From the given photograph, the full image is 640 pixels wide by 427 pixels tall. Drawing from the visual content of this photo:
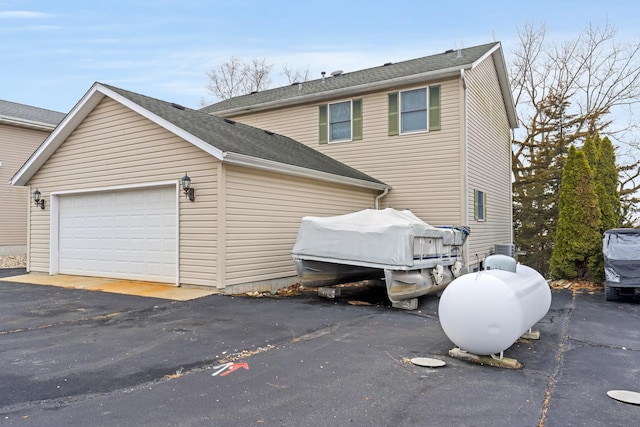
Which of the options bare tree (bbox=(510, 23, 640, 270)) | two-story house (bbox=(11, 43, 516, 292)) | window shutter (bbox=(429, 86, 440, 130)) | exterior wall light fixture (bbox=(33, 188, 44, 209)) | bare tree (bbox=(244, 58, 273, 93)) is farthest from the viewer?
bare tree (bbox=(244, 58, 273, 93))

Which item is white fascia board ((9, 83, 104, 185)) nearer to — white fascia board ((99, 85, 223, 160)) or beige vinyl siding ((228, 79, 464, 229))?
white fascia board ((99, 85, 223, 160))

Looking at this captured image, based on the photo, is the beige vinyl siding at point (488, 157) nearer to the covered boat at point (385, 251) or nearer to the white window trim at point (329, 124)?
the white window trim at point (329, 124)

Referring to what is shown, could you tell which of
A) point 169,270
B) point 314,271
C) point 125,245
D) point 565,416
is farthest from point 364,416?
point 125,245

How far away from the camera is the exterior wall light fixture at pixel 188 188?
30.7 ft

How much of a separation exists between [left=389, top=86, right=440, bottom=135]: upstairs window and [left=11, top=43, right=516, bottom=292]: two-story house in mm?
33

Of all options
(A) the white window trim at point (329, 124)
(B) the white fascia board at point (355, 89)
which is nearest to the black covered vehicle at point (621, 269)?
(B) the white fascia board at point (355, 89)

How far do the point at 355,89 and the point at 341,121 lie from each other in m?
1.25

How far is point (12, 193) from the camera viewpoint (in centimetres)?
1856

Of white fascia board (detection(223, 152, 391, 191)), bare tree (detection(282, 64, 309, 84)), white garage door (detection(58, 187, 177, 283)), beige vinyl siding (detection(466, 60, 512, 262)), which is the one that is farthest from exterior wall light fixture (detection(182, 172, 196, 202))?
bare tree (detection(282, 64, 309, 84))

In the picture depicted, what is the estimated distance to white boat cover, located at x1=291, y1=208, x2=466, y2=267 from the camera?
789cm

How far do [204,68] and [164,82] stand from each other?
22.0ft

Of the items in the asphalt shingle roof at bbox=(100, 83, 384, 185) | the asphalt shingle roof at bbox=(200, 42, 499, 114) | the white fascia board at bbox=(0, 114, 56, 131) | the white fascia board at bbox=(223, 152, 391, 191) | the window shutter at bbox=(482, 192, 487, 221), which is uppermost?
the asphalt shingle roof at bbox=(200, 42, 499, 114)

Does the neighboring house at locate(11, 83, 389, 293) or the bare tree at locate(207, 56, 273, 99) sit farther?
the bare tree at locate(207, 56, 273, 99)

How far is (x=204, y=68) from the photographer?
34.8m
